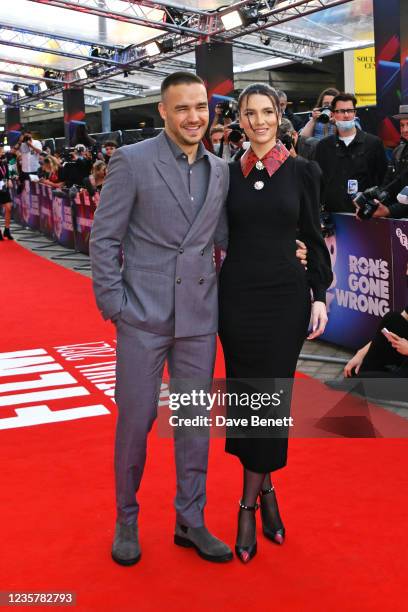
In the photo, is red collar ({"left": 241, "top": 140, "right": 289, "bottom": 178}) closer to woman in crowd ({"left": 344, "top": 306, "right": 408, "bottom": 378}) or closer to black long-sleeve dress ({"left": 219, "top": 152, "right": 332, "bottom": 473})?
black long-sleeve dress ({"left": 219, "top": 152, "right": 332, "bottom": 473})

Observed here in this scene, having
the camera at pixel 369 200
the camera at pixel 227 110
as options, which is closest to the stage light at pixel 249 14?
the camera at pixel 227 110

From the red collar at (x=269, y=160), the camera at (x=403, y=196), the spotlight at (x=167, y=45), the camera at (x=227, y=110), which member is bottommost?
the camera at (x=403, y=196)

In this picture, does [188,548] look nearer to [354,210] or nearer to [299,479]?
[299,479]

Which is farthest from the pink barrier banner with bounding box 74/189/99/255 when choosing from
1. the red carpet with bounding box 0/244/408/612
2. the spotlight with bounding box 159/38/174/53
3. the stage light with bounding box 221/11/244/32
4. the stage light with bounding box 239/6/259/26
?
the spotlight with bounding box 159/38/174/53

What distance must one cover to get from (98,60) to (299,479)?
18.5 meters

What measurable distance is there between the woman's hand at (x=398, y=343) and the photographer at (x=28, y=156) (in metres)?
12.3

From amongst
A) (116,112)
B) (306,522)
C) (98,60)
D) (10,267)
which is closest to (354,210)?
(306,522)

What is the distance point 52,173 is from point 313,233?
11859 mm

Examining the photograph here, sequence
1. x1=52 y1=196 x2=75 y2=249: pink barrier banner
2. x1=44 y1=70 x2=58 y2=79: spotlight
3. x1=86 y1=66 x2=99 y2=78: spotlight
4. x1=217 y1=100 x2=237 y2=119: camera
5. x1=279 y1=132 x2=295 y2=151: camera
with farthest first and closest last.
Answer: x1=44 y1=70 x2=58 y2=79: spotlight, x1=86 y1=66 x2=99 y2=78: spotlight, x1=52 y1=196 x2=75 y2=249: pink barrier banner, x1=217 y1=100 x2=237 y2=119: camera, x1=279 y1=132 x2=295 y2=151: camera

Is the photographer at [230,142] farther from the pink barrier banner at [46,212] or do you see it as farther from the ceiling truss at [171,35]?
the ceiling truss at [171,35]

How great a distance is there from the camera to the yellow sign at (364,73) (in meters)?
19.9

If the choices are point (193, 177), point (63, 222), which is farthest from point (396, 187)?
point (63, 222)

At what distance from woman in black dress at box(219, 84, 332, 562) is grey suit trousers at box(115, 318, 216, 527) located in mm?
129

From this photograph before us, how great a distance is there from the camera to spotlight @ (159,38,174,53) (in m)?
17.3
